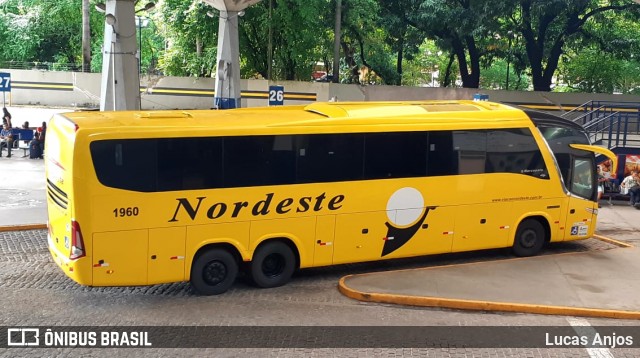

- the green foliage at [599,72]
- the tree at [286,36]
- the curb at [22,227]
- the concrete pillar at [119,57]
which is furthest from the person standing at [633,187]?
the tree at [286,36]

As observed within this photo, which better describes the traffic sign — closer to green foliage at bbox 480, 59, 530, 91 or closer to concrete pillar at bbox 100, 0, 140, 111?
concrete pillar at bbox 100, 0, 140, 111

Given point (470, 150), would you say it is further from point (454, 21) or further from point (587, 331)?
point (454, 21)

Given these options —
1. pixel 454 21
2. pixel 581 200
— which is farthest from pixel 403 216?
pixel 454 21

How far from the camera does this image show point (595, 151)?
14711mm

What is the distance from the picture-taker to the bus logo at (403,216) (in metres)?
12.7

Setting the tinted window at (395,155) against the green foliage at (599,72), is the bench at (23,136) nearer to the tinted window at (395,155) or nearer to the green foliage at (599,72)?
the tinted window at (395,155)

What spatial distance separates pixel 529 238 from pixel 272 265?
19.2 ft

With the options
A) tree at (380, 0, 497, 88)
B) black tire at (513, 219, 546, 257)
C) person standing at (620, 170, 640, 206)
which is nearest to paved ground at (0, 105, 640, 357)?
black tire at (513, 219, 546, 257)

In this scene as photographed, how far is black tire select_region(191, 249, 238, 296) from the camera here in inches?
442

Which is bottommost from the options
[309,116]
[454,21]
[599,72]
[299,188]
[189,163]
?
[299,188]

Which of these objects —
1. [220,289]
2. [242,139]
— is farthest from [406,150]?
[220,289]

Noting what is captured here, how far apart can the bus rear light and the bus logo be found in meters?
5.44

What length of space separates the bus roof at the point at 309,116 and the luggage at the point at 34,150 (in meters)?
15.0

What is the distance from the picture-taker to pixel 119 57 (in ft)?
60.4
